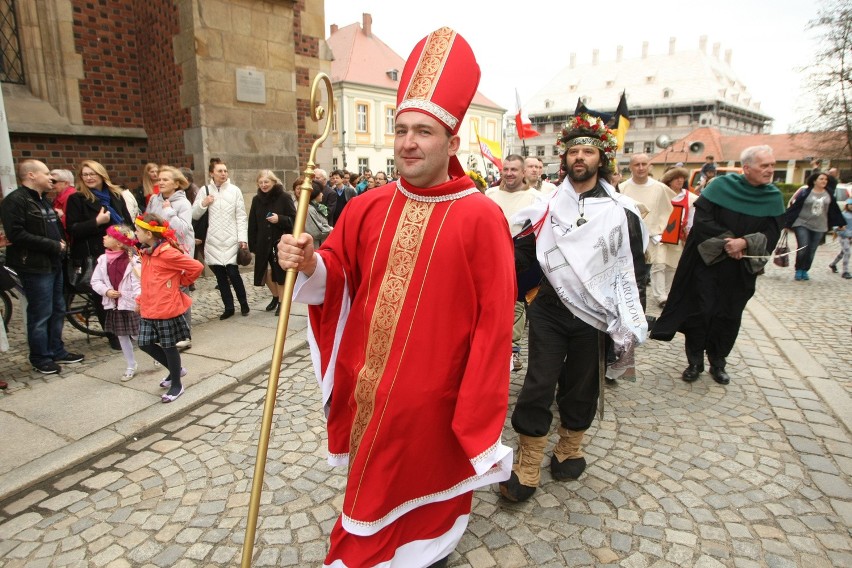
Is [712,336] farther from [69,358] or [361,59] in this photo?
[361,59]

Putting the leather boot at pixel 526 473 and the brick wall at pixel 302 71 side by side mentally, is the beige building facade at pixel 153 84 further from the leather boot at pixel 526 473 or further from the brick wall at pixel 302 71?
the leather boot at pixel 526 473

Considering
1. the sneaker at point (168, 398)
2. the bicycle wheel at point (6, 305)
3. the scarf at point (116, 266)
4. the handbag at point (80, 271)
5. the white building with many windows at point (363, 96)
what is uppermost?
the white building with many windows at point (363, 96)

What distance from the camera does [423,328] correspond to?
2.02 meters

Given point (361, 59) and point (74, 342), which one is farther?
point (361, 59)

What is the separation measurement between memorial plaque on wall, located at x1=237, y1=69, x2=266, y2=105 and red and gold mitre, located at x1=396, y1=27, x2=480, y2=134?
7003mm

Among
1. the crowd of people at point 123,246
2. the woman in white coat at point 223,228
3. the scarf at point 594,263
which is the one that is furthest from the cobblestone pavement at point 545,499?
the woman in white coat at point 223,228

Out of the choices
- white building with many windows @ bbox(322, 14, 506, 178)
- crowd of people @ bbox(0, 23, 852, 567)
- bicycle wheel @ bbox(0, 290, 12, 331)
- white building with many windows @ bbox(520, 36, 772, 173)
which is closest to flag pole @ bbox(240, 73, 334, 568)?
crowd of people @ bbox(0, 23, 852, 567)

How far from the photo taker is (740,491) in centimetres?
299

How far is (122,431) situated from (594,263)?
330 centimetres

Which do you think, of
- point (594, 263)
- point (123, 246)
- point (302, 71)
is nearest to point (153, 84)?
point (302, 71)

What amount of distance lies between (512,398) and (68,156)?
7681mm

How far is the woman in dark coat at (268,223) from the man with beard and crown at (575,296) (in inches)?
160

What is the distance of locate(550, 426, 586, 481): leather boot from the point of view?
310cm

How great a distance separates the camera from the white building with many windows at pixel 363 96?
39.7 meters
